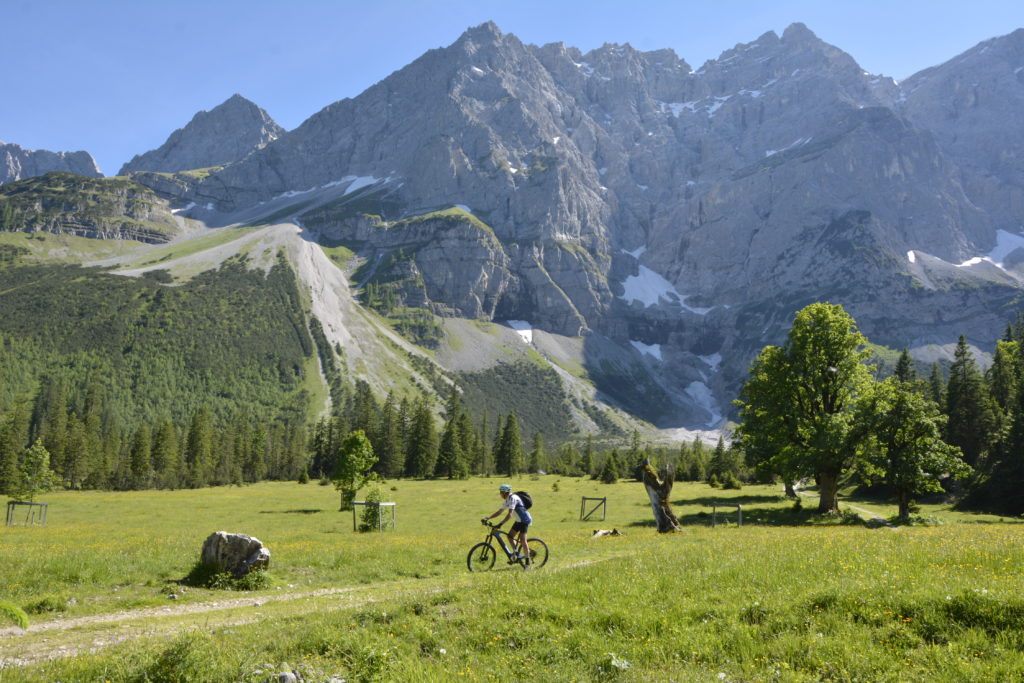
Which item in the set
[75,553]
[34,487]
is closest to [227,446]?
[34,487]

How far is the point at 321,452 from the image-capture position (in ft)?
448

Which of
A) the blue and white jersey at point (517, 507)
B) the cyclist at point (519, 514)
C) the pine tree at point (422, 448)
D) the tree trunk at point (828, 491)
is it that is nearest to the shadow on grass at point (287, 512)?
the cyclist at point (519, 514)

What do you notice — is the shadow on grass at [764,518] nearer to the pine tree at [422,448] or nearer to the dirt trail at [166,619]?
the dirt trail at [166,619]

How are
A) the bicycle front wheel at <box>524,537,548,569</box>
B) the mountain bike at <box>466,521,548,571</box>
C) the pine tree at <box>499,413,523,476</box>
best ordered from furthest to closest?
1. the pine tree at <box>499,413,523,476</box>
2. the bicycle front wheel at <box>524,537,548,569</box>
3. the mountain bike at <box>466,521,548,571</box>

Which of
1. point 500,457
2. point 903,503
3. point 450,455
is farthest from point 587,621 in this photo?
point 500,457

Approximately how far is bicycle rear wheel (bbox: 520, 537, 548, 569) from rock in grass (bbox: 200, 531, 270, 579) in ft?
33.1

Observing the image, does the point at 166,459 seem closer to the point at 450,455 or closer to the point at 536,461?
the point at 450,455

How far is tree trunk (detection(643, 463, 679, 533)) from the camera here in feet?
97.8

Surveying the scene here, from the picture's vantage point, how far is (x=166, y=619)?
51.3 ft

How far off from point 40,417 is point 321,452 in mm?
90997

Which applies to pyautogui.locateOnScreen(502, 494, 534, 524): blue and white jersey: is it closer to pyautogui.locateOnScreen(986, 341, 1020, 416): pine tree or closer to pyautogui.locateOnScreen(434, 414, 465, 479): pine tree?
pyautogui.locateOnScreen(986, 341, 1020, 416): pine tree

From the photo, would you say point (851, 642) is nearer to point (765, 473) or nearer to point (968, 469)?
point (968, 469)

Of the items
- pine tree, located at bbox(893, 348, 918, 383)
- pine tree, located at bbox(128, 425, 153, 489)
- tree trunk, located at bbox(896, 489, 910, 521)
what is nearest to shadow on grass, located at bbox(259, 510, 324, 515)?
tree trunk, located at bbox(896, 489, 910, 521)

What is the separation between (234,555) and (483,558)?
371 inches
